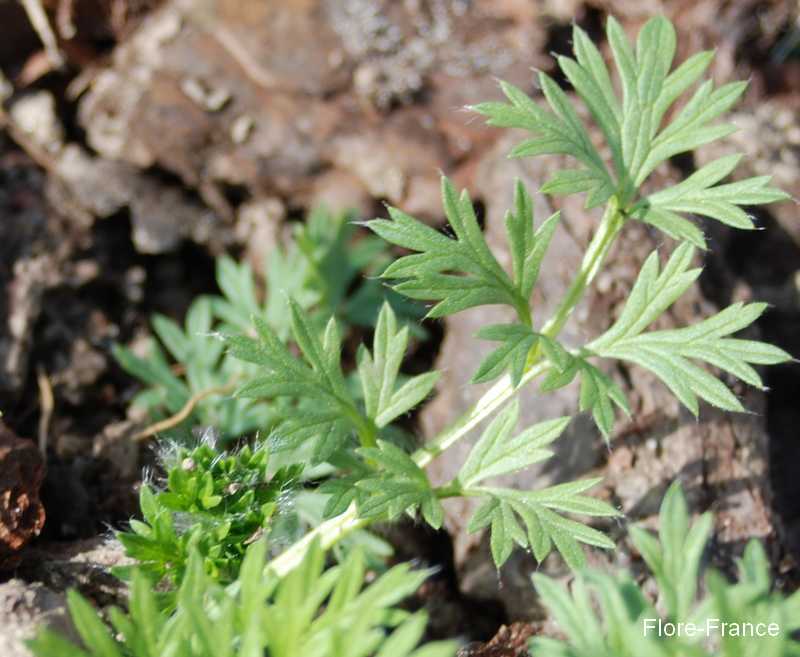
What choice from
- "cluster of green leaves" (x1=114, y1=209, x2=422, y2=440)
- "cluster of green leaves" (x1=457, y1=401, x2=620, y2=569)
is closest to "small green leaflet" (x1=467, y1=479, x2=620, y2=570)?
"cluster of green leaves" (x1=457, y1=401, x2=620, y2=569)

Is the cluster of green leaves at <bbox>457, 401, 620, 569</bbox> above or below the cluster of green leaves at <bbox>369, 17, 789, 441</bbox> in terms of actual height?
below

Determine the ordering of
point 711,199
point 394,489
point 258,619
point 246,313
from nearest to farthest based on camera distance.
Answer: point 258,619, point 394,489, point 711,199, point 246,313

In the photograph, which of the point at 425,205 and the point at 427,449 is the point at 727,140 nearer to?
the point at 425,205

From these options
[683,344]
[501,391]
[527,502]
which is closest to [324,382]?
[501,391]

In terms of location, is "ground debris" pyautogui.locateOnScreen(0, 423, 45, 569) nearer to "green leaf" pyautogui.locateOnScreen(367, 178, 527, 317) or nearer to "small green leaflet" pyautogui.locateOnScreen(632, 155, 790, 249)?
"green leaf" pyautogui.locateOnScreen(367, 178, 527, 317)

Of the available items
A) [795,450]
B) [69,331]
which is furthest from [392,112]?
[795,450]

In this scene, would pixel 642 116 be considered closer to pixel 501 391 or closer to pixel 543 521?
pixel 501 391
